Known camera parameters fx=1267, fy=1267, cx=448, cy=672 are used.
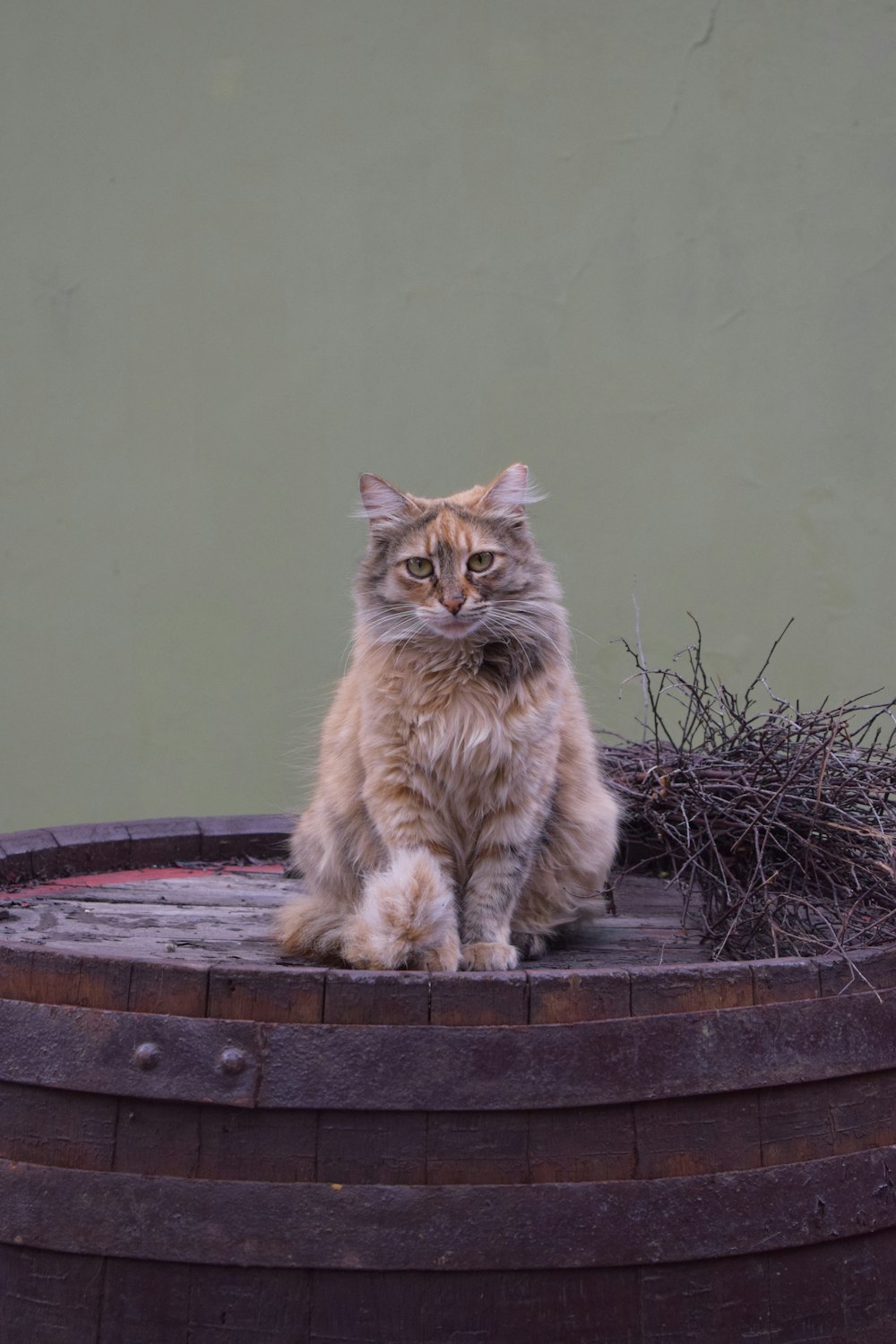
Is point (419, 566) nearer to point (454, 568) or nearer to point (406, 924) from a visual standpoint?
point (454, 568)

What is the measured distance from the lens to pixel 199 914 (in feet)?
6.32

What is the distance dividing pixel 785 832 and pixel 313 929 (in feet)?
2.23

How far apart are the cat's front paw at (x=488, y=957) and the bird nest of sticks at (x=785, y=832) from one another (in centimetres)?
26

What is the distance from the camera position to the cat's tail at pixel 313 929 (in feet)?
5.32

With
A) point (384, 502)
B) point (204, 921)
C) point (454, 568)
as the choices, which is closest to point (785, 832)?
point (454, 568)

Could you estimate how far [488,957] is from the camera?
1600 millimetres

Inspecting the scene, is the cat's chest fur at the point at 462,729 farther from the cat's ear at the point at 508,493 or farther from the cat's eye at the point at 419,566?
the cat's ear at the point at 508,493

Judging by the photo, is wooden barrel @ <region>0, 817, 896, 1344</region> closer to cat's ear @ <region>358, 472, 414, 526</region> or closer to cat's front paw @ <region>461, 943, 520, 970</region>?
cat's front paw @ <region>461, 943, 520, 970</region>

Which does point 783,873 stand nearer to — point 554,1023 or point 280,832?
point 554,1023

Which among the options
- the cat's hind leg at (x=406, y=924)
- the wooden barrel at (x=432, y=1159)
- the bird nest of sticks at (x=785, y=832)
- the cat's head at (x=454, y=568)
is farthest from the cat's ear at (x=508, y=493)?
the wooden barrel at (x=432, y=1159)

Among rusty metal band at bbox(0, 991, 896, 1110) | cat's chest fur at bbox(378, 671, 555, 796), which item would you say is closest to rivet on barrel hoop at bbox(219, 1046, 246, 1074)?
rusty metal band at bbox(0, 991, 896, 1110)

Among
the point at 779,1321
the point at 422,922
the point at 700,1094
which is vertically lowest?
the point at 779,1321

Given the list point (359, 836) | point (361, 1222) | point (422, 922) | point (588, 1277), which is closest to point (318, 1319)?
point (361, 1222)

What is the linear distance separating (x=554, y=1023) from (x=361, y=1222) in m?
0.27
